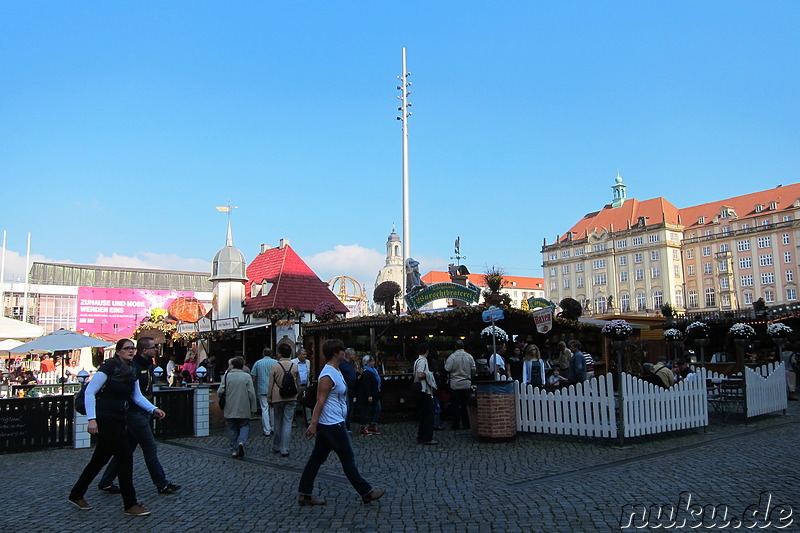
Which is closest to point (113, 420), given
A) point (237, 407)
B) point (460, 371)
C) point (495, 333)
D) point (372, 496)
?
point (372, 496)

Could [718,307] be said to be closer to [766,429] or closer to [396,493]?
[766,429]

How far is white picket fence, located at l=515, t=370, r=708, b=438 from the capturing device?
34.4 feet

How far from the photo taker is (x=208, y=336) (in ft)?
82.6

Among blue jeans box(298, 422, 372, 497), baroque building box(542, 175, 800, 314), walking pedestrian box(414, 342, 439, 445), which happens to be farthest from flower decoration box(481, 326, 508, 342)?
baroque building box(542, 175, 800, 314)

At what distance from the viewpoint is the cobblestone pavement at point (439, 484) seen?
612cm

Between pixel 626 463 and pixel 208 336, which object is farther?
pixel 208 336

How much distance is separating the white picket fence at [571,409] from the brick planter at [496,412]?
34 centimetres

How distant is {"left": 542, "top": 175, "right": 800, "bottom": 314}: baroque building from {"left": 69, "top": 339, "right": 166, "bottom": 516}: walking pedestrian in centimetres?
7478

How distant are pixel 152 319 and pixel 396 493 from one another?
27185 mm

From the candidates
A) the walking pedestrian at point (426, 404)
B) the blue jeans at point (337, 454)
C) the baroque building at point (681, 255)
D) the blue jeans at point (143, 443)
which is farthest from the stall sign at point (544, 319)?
the baroque building at point (681, 255)

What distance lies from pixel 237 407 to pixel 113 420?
145 inches

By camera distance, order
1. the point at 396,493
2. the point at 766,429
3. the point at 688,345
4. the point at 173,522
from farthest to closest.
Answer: the point at 688,345 → the point at 766,429 → the point at 396,493 → the point at 173,522

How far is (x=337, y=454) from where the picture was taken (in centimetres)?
656

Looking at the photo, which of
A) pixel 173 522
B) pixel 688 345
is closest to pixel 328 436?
pixel 173 522
